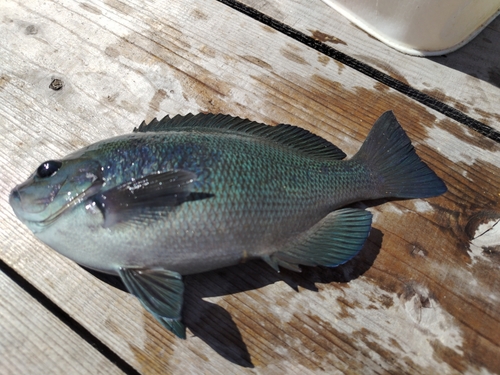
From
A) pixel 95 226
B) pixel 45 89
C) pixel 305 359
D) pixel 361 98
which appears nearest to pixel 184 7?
pixel 45 89

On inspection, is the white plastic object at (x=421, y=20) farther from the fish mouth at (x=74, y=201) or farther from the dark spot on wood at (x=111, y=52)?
the fish mouth at (x=74, y=201)

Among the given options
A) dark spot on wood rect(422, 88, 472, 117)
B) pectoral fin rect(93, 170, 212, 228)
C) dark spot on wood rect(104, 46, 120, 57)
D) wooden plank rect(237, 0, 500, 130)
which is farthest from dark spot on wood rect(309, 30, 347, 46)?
pectoral fin rect(93, 170, 212, 228)

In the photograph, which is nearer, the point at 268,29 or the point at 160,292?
the point at 160,292

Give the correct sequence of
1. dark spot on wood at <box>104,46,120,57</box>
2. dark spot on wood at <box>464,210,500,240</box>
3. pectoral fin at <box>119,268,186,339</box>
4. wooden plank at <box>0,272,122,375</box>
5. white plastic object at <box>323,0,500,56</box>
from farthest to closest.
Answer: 1. dark spot on wood at <box>104,46,120,57</box>
2. white plastic object at <box>323,0,500,56</box>
3. dark spot on wood at <box>464,210,500,240</box>
4. wooden plank at <box>0,272,122,375</box>
5. pectoral fin at <box>119,268,186,339</box>

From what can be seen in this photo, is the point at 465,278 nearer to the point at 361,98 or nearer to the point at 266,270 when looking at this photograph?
the point at 266,270

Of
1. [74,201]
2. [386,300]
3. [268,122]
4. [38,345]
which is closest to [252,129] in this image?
[268,122]

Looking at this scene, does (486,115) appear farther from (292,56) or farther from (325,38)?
(292,56)

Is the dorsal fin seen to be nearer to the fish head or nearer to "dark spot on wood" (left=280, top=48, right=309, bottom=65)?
the fish head
